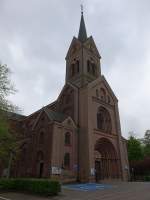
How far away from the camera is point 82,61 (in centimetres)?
4825

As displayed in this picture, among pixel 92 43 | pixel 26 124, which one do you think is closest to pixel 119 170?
pixel 26 124

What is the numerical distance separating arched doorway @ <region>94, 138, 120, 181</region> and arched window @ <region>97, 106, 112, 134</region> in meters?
2.92

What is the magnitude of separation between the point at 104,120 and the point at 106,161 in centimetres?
838

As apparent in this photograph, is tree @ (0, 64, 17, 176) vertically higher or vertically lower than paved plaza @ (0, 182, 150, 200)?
higher

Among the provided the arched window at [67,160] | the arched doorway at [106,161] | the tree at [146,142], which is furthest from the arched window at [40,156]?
the tree at [146,142]

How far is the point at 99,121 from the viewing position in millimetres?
41562

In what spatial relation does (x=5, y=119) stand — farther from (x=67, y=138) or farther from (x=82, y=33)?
(x=82, y=33)

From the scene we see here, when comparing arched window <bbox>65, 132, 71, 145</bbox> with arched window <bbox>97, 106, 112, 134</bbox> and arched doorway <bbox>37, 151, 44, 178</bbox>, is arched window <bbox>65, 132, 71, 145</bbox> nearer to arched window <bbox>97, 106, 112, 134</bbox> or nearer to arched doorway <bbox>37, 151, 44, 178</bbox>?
arched doorway <bbox>37, 151, 44, 178</bbox>

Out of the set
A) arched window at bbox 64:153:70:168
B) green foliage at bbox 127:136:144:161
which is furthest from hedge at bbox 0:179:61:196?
green foliage at bbox 127:136:144:161

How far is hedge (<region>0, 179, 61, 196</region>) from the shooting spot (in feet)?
62.1

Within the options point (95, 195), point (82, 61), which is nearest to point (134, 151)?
point (82, 61)

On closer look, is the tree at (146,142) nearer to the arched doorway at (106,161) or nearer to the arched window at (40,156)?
the arched doorway at (106,161)

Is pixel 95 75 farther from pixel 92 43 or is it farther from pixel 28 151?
pixel 28 151

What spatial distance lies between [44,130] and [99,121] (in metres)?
11.7
